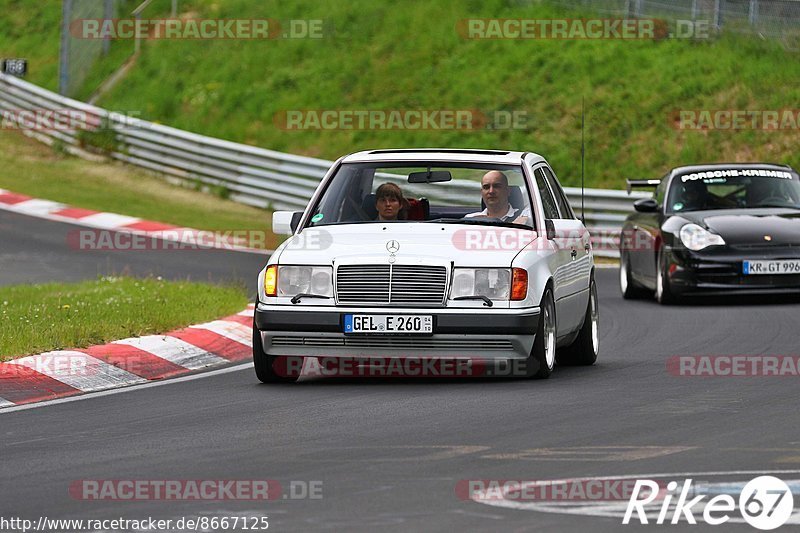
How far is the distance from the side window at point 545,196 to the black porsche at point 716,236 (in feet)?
17.1

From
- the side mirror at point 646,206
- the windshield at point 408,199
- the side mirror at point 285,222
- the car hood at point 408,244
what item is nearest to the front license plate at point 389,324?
the car hood at point 408,244

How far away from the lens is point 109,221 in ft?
79.8

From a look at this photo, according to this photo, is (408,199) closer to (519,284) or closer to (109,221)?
(519,284)

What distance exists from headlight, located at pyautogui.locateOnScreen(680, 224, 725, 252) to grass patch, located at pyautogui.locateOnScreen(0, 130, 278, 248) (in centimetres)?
808

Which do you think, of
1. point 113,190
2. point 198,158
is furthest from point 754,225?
point 198,158

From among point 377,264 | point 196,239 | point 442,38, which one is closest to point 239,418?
point 377,264

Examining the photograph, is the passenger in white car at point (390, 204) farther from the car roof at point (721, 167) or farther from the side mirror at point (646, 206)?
the car roof at point (721, 167)

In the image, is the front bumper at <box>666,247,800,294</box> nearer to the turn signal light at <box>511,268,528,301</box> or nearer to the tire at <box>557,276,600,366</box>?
the tire at <box>557,276,600,366</box>

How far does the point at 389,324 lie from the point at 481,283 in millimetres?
605

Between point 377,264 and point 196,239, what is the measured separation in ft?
43.5

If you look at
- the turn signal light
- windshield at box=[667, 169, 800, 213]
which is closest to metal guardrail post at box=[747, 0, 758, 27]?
windshield at box=[667, 169, 800, 213]

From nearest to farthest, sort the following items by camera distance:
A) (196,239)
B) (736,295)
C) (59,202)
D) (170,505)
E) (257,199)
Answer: (170,505), (736,295), (196,239), (59,202), (257,199)

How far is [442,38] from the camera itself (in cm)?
3419

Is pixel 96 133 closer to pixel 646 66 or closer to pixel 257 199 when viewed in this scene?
pixel 257 199
